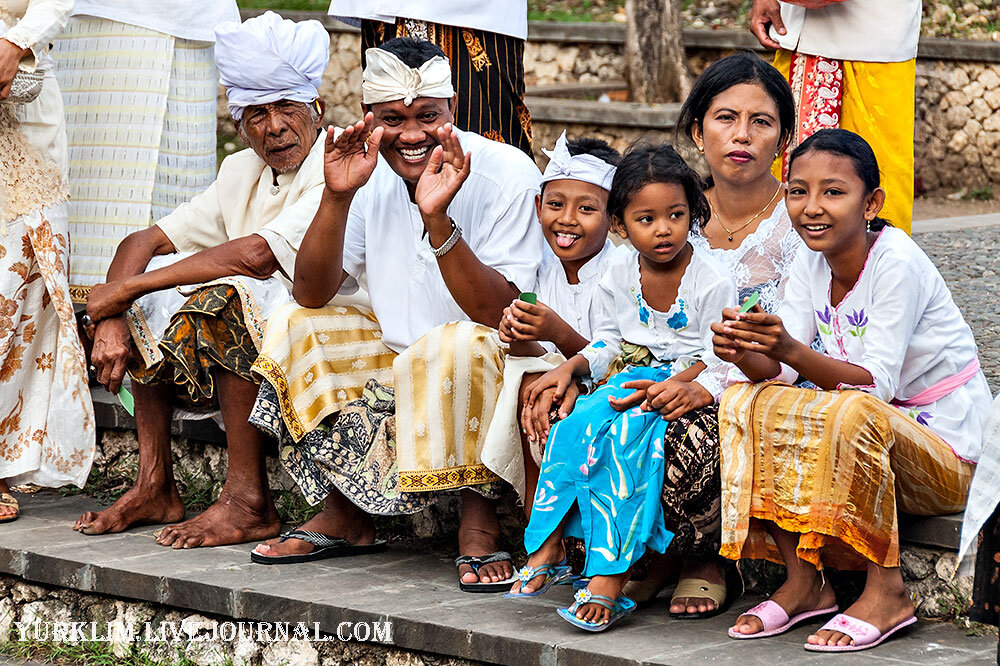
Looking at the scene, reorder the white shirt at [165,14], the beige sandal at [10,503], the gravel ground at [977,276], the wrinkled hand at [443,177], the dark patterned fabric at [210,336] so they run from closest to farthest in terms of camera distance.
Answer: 1. the wrinkled hand at [443,177]
2. the dark patterned fabric at [210,336]
3. the beige sandal at [10,503]
4. the gravel ground at [977,276]
5. the white shirt at [165,14]

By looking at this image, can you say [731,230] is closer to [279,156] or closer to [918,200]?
[279,156]

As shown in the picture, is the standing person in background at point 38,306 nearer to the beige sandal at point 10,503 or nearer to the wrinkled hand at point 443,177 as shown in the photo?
the beige sandal at point 10,503

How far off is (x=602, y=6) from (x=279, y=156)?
27.8 ft

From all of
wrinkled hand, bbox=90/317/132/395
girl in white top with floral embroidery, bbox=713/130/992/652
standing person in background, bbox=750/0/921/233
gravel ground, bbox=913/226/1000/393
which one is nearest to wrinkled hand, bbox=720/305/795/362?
girl in white top with floral embroidery, bbox=713/130/992/652

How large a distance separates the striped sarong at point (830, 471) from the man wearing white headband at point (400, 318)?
84cm

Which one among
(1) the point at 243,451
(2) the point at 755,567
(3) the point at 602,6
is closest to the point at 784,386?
(2) the point at 755,567

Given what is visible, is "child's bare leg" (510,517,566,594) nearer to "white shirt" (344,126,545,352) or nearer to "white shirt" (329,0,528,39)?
"white shirt" (344,126,545,352)

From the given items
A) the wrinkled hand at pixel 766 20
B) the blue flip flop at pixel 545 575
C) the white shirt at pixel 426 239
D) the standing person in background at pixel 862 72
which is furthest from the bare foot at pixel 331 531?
the wrinkled hand at pixel 766 20

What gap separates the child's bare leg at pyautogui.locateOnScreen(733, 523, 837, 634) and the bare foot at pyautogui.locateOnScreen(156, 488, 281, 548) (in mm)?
1720

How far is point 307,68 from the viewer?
464cm

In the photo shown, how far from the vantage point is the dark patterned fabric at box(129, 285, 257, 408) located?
446 centimetres

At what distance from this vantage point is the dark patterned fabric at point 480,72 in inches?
203

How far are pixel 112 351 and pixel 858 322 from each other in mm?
2418

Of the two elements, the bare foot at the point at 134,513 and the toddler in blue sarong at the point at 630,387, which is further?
the bare foot at the point at 134,513
